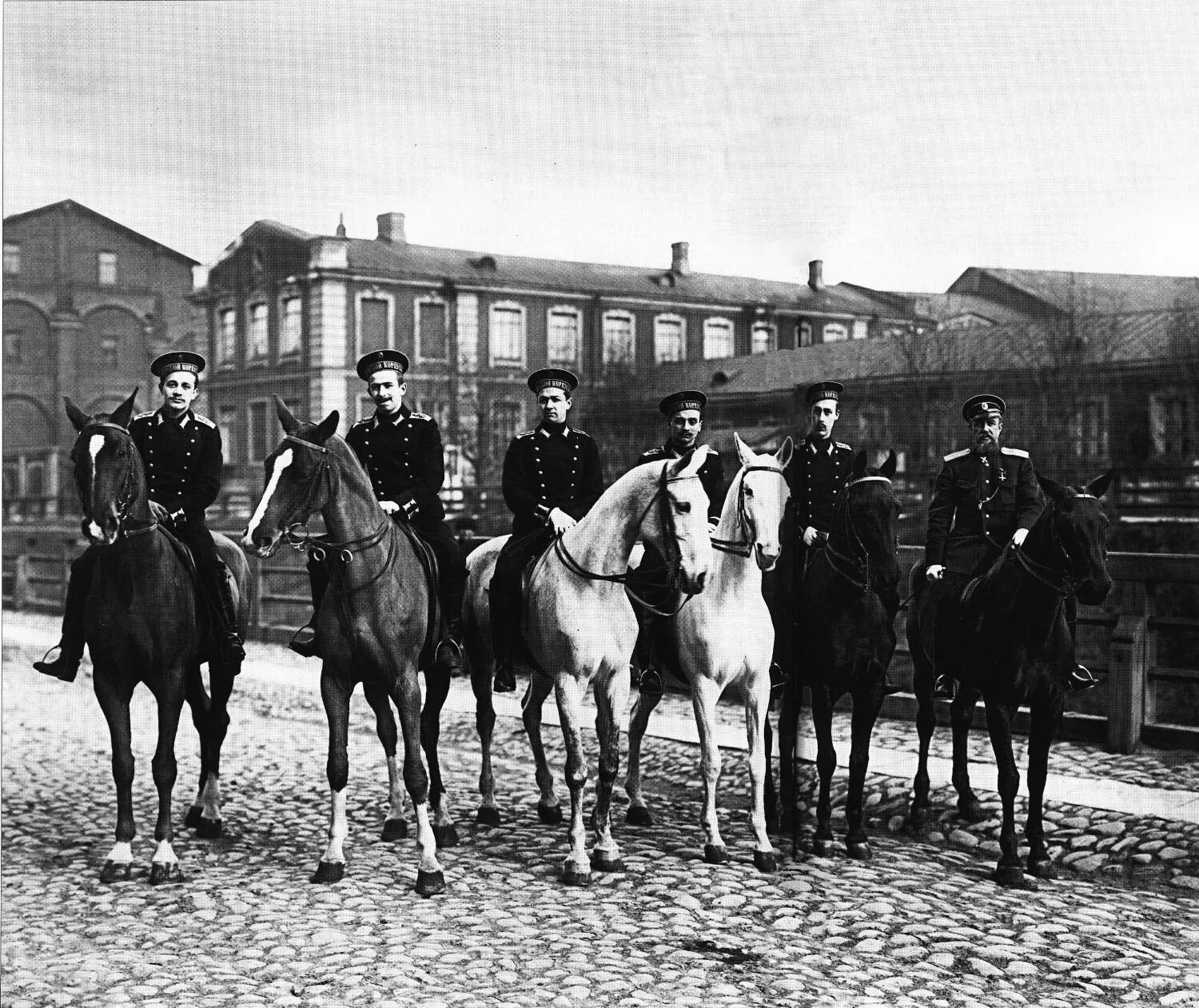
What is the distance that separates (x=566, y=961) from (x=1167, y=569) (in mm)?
6687

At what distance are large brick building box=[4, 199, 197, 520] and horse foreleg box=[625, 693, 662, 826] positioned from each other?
490 cm

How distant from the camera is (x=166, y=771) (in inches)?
265

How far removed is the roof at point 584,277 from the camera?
45.5ft

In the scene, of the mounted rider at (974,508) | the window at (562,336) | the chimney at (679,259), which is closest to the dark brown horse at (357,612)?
the mounted rider at (974,508)

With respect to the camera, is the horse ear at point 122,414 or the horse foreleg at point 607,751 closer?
the horse ear at point 122,414

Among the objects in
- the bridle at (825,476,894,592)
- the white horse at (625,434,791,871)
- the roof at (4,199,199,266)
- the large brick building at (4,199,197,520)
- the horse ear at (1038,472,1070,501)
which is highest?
the roof at (4,199,199,266)

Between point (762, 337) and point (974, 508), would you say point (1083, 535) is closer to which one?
point (974, 508)

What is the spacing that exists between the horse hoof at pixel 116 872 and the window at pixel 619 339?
39.5 feet

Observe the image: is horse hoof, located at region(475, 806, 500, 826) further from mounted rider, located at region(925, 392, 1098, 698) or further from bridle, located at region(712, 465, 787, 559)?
mounted rider, located at region(925, 392, 1098, 698)

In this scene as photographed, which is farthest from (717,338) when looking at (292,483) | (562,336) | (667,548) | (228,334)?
(292,483)

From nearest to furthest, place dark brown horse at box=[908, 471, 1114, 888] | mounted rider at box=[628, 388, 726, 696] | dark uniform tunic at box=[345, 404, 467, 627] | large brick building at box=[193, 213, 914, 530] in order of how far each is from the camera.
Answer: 1. dark brown horse at box=[908, 471, 1114, 888]
2. mounted rider at box=[628, 388, 726, 696]
3. dark uniform tunic at box=[345, 404, 467, 627]
4. large brick building at box=[193, 213, 914, 530]

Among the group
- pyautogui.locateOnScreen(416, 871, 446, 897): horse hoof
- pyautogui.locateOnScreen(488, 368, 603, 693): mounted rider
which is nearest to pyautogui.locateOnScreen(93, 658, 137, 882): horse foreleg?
pyautogui.locateOnScreen(416, 871, 446, 897): horse hoof

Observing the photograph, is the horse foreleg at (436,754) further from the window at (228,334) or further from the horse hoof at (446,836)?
the window at (228,334)

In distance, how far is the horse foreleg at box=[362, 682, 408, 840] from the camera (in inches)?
275
